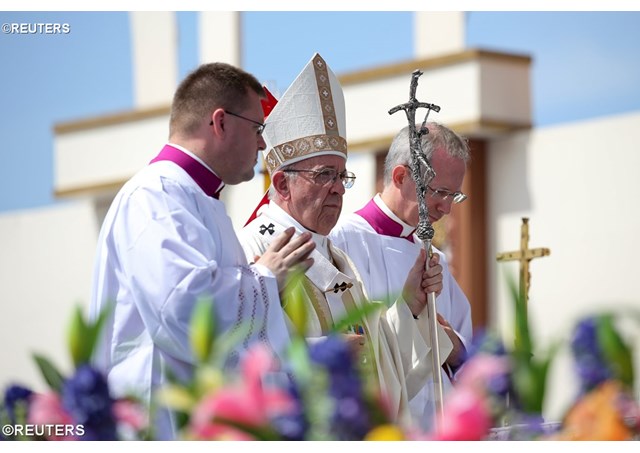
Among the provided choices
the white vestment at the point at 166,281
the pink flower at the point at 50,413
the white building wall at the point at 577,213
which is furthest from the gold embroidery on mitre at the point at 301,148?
the white building wall at the point at 577,213

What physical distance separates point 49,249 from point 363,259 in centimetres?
1101

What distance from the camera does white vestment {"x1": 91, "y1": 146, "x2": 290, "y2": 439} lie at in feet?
14.2

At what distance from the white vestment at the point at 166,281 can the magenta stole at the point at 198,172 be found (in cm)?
8

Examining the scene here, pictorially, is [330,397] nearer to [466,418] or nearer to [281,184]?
[466,418]

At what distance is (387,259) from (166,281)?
2.51 m

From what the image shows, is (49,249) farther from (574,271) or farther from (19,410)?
(19,410)

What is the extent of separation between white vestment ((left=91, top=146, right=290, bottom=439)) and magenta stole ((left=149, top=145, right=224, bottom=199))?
77 millimetres

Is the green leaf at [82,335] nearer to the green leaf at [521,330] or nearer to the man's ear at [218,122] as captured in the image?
the green leaf at [521,330]

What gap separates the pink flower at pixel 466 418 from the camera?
8.05 feet

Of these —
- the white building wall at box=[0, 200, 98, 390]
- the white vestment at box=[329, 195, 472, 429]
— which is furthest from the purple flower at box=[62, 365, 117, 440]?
the white building wall at box=[0, 200, 98, 390]

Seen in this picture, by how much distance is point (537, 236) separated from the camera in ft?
44.3

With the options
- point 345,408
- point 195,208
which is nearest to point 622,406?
point 345,408

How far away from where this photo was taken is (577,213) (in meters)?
13.4

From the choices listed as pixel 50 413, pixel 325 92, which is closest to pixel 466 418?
pixel 50 413
